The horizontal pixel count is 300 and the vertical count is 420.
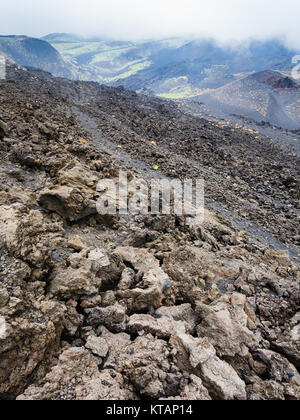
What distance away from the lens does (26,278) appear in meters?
2.60

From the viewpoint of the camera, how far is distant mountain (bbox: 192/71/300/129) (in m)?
37.5

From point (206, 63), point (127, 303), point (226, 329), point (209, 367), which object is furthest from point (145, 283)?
point (206, 63)

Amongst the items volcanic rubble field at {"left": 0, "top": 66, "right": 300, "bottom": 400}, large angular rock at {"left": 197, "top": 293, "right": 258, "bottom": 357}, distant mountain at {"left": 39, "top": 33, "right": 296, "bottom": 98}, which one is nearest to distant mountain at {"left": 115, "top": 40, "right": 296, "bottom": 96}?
distant mountain at {"left": 39, "top": 33, "right": 296, "bottom": 98}

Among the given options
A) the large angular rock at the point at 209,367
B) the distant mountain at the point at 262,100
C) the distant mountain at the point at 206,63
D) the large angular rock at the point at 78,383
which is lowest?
the large angular rock at the point at 209,367

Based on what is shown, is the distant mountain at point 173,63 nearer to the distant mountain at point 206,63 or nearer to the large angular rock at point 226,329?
the distant mountain at point 206,63

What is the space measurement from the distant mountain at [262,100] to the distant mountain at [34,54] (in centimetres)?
5991

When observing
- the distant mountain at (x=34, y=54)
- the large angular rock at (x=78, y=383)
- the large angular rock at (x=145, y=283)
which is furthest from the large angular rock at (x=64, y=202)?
the distant mountain at (x=34, y=54)

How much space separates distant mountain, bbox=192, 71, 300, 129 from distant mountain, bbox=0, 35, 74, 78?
59.9 m

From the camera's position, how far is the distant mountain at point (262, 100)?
1478 inches

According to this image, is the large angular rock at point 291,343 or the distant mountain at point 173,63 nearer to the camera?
the large angular rock at point 291,343

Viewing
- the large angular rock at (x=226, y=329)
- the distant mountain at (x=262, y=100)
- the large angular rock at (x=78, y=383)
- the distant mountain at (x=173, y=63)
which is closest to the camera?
the large angular rock at (x=78, y=383)

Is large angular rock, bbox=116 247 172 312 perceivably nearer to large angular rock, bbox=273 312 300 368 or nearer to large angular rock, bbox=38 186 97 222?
large angular rock, bbox=38 186 97 222
